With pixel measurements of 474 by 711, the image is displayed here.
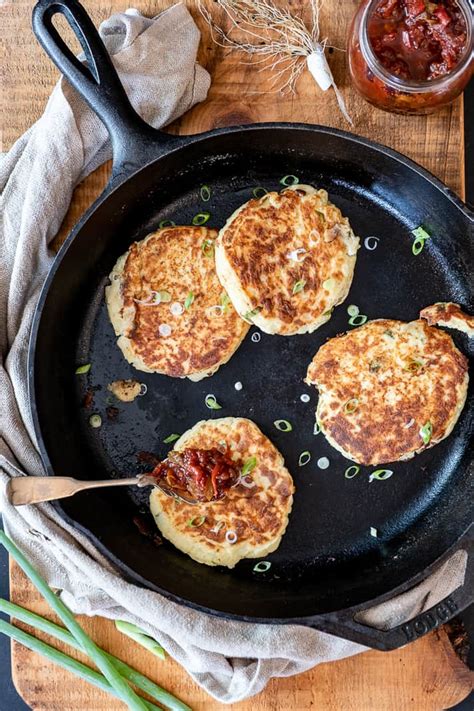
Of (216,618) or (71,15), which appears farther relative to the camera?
(216,618)

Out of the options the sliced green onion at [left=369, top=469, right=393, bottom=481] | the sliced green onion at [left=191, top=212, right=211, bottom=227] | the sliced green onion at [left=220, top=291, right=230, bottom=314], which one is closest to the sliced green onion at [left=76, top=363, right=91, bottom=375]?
the sliced green onion at [left=220, top=291, right=230, bottom=314]


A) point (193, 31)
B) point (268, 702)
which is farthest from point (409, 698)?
point (193, 31)

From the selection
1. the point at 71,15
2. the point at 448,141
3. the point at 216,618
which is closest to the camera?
the point at 71,15

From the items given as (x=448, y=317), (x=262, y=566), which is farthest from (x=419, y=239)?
(x=262, y=566)

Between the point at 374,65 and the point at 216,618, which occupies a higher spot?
the point at 374,65

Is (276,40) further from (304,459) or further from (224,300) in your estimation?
(304,459)

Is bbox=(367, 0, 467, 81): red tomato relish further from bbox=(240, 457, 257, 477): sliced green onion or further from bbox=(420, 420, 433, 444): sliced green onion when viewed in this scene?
bbox=(240, 457, 257, 477): sliced green onion

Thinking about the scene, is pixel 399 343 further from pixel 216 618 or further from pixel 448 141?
pixel 216 618

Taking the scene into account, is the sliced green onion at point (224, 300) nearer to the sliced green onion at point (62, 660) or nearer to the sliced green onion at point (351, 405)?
the sliced green onion at point (351, 405)
